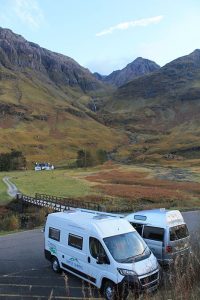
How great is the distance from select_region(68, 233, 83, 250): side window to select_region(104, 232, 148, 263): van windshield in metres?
1.63

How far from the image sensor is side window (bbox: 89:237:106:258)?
1636 centimetres

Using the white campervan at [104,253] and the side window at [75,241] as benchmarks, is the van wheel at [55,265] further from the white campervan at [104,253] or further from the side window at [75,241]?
the side window at [75,241]

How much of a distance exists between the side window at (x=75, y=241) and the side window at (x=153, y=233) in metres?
3.87

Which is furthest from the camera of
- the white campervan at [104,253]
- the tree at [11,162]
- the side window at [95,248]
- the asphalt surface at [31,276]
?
the tree at [11,162]

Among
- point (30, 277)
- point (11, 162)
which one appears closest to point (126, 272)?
point (30, 277)

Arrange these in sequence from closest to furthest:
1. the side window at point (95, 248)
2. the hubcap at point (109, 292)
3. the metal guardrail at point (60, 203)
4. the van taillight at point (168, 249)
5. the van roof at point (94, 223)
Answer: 1. the hubcap at point (109, 292)
2. the side window at point (95, 248)
3. the van roof at point (94, 223)
4. the van taillight at point (168, 249)
5. the metal guardrail at point (60, 203)

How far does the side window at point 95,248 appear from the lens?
1636 cm

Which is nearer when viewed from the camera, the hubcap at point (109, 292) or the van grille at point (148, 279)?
the van grille at point (148, 279)

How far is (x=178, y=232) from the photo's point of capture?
20.1 m

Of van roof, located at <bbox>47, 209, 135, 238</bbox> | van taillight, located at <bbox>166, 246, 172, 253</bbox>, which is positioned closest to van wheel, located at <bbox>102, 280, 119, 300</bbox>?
van roof, located at <bbox>47, 209, 135, 238</bbox>

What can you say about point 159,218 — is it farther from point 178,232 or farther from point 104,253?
point 104,253

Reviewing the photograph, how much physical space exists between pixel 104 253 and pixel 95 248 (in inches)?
26.0

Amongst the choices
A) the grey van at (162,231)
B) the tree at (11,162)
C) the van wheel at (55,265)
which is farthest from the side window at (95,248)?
the tree at (11,162)

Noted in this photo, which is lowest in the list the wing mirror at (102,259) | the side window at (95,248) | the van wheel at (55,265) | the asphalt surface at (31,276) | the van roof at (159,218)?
the asphalt surface at (31,276)
